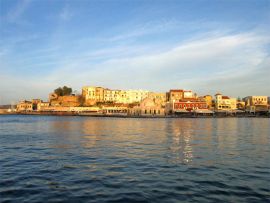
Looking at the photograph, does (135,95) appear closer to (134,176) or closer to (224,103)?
(224,103)

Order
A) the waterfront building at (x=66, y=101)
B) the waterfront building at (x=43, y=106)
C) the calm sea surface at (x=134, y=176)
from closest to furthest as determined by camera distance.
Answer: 1. the calm sea surface at (x=134, y=176)
2. the waterfront building at (x=66, y=101)
3. the waterfront building at (x=43, y=106)

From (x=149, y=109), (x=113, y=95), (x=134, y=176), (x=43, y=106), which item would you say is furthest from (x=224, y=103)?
(x=134, y=176)

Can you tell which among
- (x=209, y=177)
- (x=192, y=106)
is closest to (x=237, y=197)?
(x=209, y=177)

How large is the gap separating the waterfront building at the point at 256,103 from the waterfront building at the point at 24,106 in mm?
114303

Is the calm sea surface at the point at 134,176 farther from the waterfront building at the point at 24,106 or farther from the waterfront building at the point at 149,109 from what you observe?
the waterfront building at the point at 24,106

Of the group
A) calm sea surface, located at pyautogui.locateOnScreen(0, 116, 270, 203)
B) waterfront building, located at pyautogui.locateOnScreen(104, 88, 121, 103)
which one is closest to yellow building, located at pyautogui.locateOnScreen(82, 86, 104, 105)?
waterfront building, located at pyautogui.locateOnScreen(104, 88, 121, 103)

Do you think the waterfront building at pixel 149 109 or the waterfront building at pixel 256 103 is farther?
the waterfront building at pixel 256 103

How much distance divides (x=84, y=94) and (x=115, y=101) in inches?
607

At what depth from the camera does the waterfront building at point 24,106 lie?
167 m

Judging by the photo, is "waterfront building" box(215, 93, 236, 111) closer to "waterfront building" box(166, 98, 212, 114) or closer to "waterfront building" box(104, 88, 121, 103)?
"waterfront building" box(166, 98, 212, 114)

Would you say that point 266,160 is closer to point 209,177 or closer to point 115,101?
point 209,177

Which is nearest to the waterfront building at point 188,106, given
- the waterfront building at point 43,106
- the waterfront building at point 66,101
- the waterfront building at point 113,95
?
the waterfront building at point 113,95

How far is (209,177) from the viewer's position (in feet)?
39.2

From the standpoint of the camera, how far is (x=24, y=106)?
563 feet
